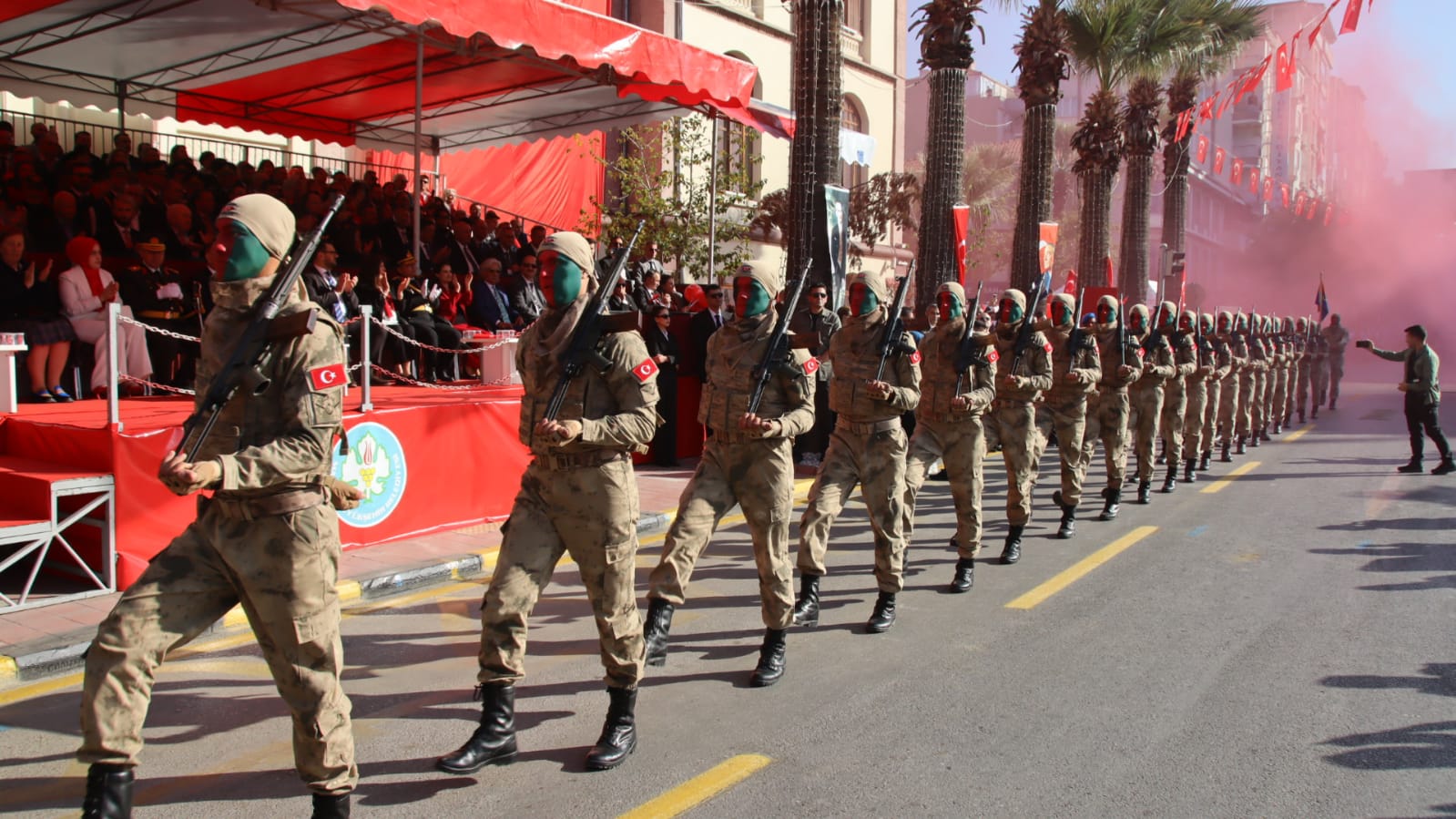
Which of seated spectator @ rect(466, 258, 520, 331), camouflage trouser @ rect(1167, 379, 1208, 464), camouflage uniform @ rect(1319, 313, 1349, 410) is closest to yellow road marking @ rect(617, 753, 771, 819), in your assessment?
seated spectator @ rect(466, 258, 520, 331)

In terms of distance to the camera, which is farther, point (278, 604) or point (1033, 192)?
point (1033, 192)

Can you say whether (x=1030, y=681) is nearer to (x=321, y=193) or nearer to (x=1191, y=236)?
→ (x=321, y=193)

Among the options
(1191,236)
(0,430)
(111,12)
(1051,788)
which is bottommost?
(1051,788)

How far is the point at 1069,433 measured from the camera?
988 cm

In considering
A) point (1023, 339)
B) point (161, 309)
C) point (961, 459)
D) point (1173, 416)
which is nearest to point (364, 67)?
point (161, 309)

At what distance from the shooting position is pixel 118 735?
10.3 feet

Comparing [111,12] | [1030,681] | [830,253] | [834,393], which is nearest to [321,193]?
[111,12]

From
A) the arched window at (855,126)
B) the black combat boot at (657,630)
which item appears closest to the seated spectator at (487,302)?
the black combat boot at (657,630)

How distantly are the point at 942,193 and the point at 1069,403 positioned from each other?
6.00 metres

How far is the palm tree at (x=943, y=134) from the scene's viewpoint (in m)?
15.2

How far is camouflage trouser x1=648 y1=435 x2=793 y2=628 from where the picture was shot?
214 inches

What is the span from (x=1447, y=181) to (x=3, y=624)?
201 feet

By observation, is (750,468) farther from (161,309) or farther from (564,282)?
(161,309)

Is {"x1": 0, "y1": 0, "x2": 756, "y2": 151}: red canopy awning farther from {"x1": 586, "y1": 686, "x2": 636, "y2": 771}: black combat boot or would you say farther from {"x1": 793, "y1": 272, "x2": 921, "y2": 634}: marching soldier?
{"x1": 586, "y1": 686, "x2": 636, "y2": 771}: black combat boot
